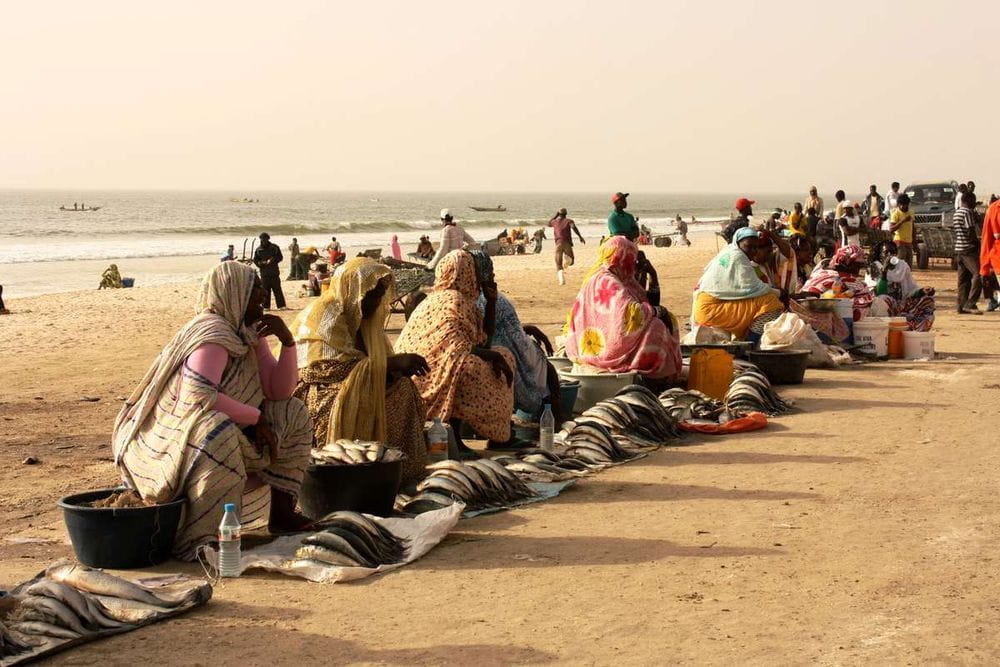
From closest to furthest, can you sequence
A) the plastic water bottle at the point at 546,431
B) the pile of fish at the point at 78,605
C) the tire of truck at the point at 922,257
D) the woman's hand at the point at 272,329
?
1. the pile of fish at the point at 78,605
2. the woman's hand at the point at 272,329
3. the plastic water bottle at the point at 546,431
4. the tire of truck at the point at 922,257

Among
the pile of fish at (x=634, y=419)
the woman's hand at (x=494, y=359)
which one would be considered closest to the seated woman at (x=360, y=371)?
the woman's hand at (x=494, y=359)

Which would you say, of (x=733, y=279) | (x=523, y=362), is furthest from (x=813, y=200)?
(x=523, y=362)

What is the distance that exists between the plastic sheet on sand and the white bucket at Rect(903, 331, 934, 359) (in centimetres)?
749

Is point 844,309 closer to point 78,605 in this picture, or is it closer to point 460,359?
point 460,359

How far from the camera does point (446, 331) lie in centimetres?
787

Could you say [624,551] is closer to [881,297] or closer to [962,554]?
[962,554]

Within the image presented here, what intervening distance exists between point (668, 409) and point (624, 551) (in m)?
3.42

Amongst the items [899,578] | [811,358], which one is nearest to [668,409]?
[811,358]

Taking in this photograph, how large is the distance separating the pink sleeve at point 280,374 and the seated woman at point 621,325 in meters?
3.95

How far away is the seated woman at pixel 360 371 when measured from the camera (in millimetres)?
A: 6871

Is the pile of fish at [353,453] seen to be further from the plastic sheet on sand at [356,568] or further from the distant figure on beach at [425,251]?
the distant figure on beach at [425,251]

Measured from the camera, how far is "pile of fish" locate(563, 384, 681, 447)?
8094 mm

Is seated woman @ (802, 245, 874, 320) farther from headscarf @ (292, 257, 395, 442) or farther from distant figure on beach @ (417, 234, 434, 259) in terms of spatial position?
distant figure on beach @ (417, 234, 434, 259)

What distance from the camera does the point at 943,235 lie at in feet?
78.1
